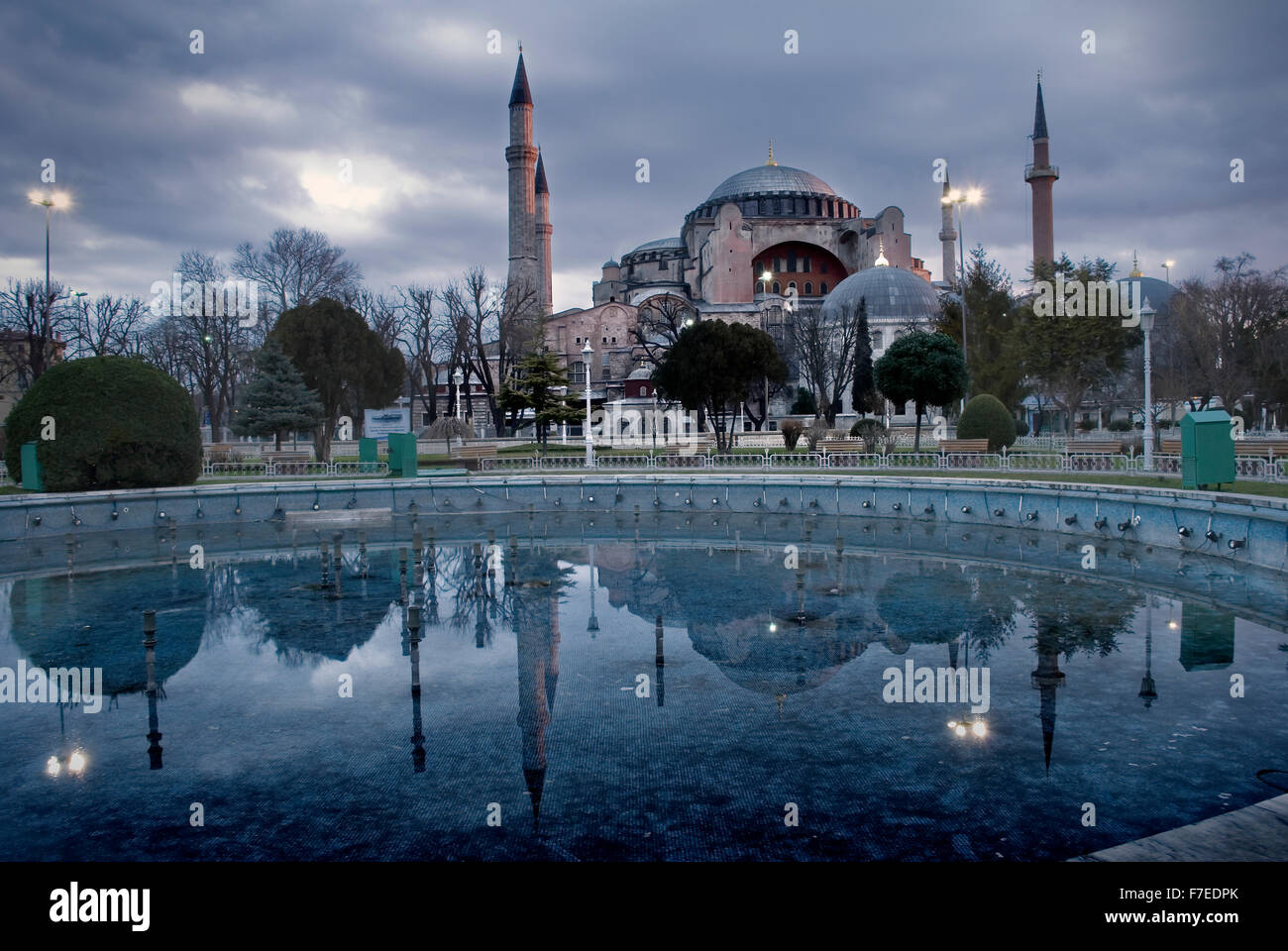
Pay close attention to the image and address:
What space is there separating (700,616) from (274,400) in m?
26.2

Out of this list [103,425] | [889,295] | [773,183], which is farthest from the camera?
[773,183]

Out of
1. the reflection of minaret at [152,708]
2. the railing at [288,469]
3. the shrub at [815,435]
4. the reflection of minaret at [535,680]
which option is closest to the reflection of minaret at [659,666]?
the reflection of minaret at [535,680]

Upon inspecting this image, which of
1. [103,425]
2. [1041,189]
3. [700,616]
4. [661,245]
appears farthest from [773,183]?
[700,616]

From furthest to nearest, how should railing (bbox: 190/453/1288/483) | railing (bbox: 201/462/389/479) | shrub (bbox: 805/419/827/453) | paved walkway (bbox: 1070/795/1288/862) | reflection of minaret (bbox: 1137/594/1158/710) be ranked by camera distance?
shrub (bbox: 805/419/827/453)
railing (bbox: 201/462/389/479)
railing (bbox: 190/453/1288/483)
reflection of minaret (bbox: 1137/594/1158/710)
paved walkway (bbox: 1070/795/1288/862)

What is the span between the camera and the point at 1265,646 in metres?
9.02

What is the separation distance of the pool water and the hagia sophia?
141 ft

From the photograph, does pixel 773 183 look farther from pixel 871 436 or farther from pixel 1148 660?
pixel 1148 660

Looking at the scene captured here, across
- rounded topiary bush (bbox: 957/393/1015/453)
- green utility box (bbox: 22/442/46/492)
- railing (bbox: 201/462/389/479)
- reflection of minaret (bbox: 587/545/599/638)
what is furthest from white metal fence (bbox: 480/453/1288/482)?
reflection of minaret (bbox: 587/545/599/638)

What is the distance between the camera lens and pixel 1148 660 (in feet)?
28.6

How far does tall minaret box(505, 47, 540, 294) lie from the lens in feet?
176

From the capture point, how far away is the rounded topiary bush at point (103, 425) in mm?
21656

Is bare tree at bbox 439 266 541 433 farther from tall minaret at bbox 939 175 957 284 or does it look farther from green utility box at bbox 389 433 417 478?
tall minaret at bbox 939 175 957 284

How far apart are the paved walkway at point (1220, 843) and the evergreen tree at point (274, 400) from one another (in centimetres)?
3224
